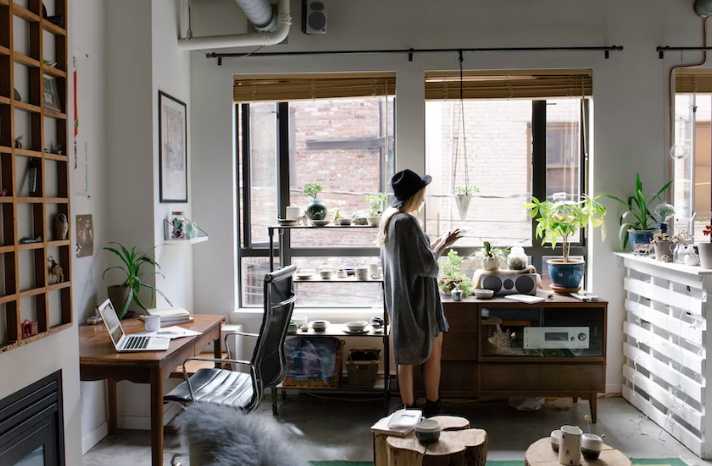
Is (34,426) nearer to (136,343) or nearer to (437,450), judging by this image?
(136,343)

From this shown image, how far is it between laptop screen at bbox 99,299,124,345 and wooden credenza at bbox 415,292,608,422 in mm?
1787

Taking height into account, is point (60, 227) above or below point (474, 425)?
above

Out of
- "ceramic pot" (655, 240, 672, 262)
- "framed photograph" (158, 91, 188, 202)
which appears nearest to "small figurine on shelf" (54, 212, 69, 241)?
"framed photograph" (158, 91, 188, 202)

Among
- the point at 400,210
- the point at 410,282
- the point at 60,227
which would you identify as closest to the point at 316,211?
the point at 400,210

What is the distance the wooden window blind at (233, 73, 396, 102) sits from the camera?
4258 millimetres

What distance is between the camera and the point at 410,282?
3.50 meters

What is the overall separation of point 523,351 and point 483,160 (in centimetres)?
142

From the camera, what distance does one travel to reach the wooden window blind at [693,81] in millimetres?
4199

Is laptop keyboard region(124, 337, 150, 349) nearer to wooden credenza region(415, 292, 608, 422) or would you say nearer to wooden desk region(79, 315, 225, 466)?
wooden desk region(79, 315, 225, 466)

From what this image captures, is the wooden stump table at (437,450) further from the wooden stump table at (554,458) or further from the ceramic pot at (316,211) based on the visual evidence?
the ceramic pot at (316,211)

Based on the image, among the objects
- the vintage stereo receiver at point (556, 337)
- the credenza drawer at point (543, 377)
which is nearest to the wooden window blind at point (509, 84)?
the vintage stereo receiver at point (556, 337)

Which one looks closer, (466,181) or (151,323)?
(151,323)

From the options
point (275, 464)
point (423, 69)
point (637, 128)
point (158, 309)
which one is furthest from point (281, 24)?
point (275, 464)

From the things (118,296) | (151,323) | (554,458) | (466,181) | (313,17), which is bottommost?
(554,458)
